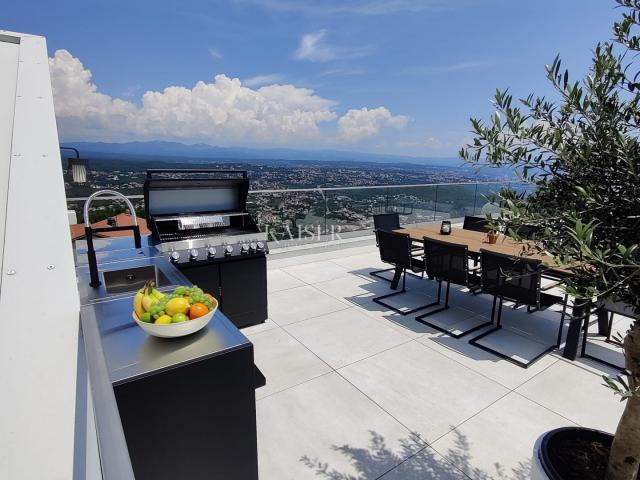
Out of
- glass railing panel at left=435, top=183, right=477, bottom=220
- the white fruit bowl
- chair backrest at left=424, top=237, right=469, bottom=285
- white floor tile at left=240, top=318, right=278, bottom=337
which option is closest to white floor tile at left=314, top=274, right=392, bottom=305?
chair backrest at left=424, top=237, right=469, bottom=285

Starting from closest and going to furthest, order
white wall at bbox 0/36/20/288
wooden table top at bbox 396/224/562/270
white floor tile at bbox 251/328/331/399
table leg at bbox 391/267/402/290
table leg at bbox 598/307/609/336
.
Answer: white wall at bbox 0/36/20/288 < white floor tile at bbox 251/328/331/399 < table leg at bbox 598/307/609/336 < wooden table top at bbox 396/224/562/270 < table leg at bbox 391/267/402/290

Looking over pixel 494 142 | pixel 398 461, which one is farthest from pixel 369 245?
pixel 494 142

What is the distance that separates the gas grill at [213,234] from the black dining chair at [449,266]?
2.00 m

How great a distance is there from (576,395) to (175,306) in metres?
3.16

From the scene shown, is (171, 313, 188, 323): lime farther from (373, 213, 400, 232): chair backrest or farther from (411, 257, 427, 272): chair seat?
(373, 213, 400, 232): chair backrest

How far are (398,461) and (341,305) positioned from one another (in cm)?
233

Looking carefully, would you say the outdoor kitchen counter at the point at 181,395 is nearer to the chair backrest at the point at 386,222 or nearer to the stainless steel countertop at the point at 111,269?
the stainless steel countertop at the point at 111,269

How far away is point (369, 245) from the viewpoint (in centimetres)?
717

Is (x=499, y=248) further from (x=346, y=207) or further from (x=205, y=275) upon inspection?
(x=205, y=275)

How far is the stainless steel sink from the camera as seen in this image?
2.25 meters

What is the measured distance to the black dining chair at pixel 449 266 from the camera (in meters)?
3.57

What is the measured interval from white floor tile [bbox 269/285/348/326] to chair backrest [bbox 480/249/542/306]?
69.4 inches

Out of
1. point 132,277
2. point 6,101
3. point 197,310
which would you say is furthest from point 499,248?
point 6,101

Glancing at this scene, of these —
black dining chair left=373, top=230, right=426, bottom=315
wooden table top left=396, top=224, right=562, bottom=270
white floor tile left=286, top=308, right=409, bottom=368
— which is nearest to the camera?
white floor tile left=286, top=308, right=409, bottom=368
